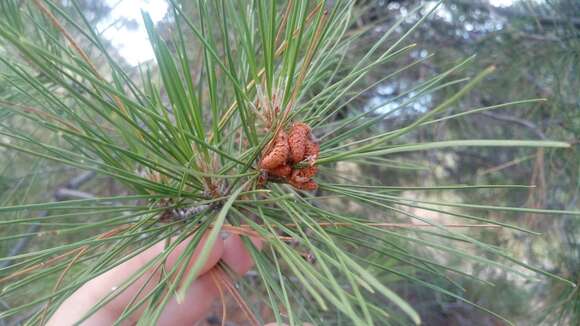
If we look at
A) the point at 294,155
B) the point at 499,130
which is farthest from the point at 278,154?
the point at 499,130

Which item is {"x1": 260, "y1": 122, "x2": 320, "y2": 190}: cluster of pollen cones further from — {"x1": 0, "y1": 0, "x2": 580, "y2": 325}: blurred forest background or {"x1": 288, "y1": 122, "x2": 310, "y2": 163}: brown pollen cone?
{"x1": 0, "y1": 0, "x2": 580, "y2": 325}: blurred forest background

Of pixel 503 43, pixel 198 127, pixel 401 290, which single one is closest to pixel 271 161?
pixel 198 127

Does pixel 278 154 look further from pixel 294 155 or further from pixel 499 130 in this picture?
pixel 499 130

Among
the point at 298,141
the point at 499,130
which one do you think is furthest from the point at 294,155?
the point at 499,130

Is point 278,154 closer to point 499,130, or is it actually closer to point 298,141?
point 298,141

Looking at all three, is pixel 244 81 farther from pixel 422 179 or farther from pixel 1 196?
pixel 422 179

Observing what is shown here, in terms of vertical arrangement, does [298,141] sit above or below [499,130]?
above

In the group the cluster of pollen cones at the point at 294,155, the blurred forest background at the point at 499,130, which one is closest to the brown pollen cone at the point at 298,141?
the cluster of pollen cones at the point at 294,155

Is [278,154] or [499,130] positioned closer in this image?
[278,154]
